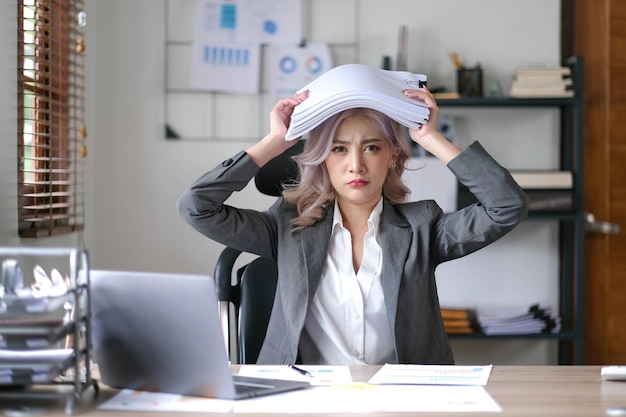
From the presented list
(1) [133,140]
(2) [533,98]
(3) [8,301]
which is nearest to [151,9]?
(1) [133,140]

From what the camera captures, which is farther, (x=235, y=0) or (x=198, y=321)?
(x=235, y=0)

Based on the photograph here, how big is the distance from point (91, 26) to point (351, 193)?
2135 millimetres

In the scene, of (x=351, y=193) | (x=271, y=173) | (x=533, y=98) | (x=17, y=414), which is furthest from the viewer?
(x=533, y=98)

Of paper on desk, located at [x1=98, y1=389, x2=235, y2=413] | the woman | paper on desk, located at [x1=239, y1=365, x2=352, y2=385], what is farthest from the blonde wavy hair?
paper on desk, located at [x1=98, y1=389, x2=235, y2=413]

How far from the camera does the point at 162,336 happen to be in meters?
1.44

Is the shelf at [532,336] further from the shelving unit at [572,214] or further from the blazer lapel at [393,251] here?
the blazer lapel at [393,251]

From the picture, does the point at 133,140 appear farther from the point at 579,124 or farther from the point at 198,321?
the point at 198,321

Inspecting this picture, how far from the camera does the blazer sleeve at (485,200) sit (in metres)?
1.99

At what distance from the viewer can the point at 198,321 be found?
1.39 metres

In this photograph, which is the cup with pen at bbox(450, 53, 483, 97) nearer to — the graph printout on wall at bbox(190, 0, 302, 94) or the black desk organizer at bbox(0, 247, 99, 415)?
the graph printout on wall at bbox(190, 0, 302, 94)

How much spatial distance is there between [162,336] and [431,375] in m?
0.49

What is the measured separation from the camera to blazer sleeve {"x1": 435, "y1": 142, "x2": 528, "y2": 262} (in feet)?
6.52

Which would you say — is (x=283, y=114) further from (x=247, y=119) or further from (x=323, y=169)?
(x=247, y=119)

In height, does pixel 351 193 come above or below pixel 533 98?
below
